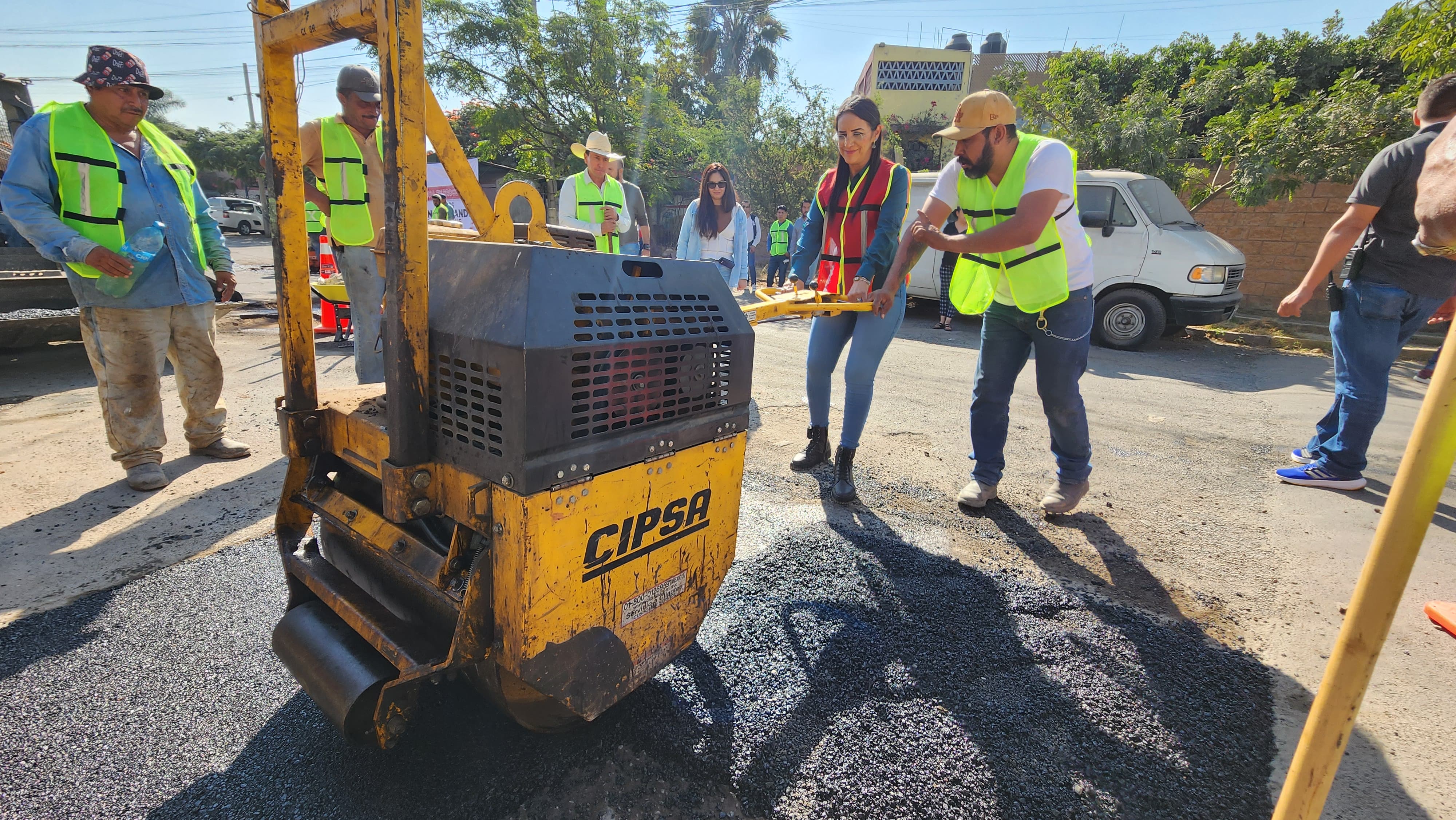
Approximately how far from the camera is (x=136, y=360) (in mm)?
3145

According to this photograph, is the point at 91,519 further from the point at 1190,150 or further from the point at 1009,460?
the point at 1190,150

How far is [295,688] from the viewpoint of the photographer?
1803 millimetres

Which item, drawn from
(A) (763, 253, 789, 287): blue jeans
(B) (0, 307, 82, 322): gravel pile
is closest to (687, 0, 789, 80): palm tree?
(A) (763, 253, 789, 287): blue jeans

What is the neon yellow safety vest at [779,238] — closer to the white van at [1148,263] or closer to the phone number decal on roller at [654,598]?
the white van at [1148,263]

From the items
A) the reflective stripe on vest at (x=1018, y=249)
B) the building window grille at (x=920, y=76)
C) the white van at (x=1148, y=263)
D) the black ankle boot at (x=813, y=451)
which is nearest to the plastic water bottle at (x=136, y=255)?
the black ankle boot at (x=813, y=451)

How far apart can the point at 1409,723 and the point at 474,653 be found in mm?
2502

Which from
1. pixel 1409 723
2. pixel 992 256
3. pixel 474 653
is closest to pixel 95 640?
pixel 474 653

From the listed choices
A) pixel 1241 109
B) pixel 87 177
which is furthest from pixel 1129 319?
pixel 87 177

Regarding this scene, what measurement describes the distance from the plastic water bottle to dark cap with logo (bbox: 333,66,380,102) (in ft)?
3.68

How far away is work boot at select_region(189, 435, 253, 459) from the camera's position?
3494mm

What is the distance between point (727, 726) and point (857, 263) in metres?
2.32

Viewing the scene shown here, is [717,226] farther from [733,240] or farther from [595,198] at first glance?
[595,198]

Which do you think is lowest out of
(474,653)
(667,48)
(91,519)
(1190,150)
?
(91,519)

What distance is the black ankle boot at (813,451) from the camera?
3.51m
